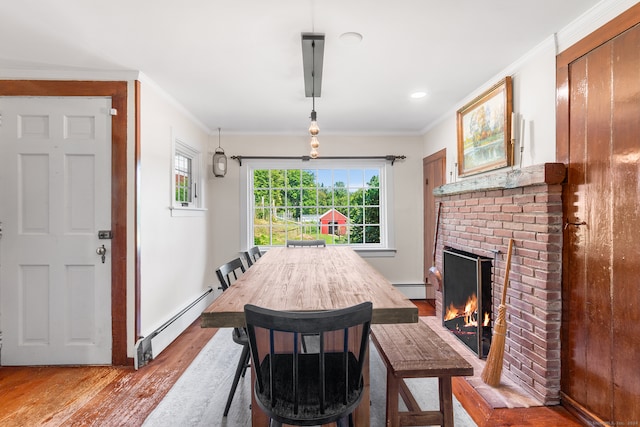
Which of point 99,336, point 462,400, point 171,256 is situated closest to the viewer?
point 462,400

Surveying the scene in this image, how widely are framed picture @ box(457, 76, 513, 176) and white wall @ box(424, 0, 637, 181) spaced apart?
0.07 m

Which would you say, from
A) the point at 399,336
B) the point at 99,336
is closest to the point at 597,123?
the point at 399,336

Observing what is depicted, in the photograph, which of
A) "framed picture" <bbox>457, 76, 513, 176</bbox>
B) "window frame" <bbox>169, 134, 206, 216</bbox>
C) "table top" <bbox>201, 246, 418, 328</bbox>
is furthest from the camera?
"window frame" <bbox>169, 134, 206, 216</bbox>

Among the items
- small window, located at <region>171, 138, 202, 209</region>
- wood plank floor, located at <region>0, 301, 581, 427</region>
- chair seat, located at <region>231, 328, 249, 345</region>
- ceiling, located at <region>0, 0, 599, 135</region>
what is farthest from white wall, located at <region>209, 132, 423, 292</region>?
chair seat, located at <region>231, 328, 249, 345</region>

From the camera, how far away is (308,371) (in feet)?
4.40

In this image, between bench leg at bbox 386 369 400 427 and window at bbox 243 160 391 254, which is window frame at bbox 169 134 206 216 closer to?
window at bbox 243 160 391 254

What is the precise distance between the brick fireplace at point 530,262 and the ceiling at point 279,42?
3.01ft

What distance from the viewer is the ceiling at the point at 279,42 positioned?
1.74 meters

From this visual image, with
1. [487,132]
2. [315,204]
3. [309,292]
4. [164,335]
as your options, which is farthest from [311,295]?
[315,204]

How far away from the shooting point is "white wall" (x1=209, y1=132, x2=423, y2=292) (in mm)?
4387

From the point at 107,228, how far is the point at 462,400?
2906mm

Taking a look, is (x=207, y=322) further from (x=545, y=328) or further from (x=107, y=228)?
(x=545, y=328)

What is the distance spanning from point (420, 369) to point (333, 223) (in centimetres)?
321

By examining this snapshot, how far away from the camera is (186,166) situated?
385 centimetres
